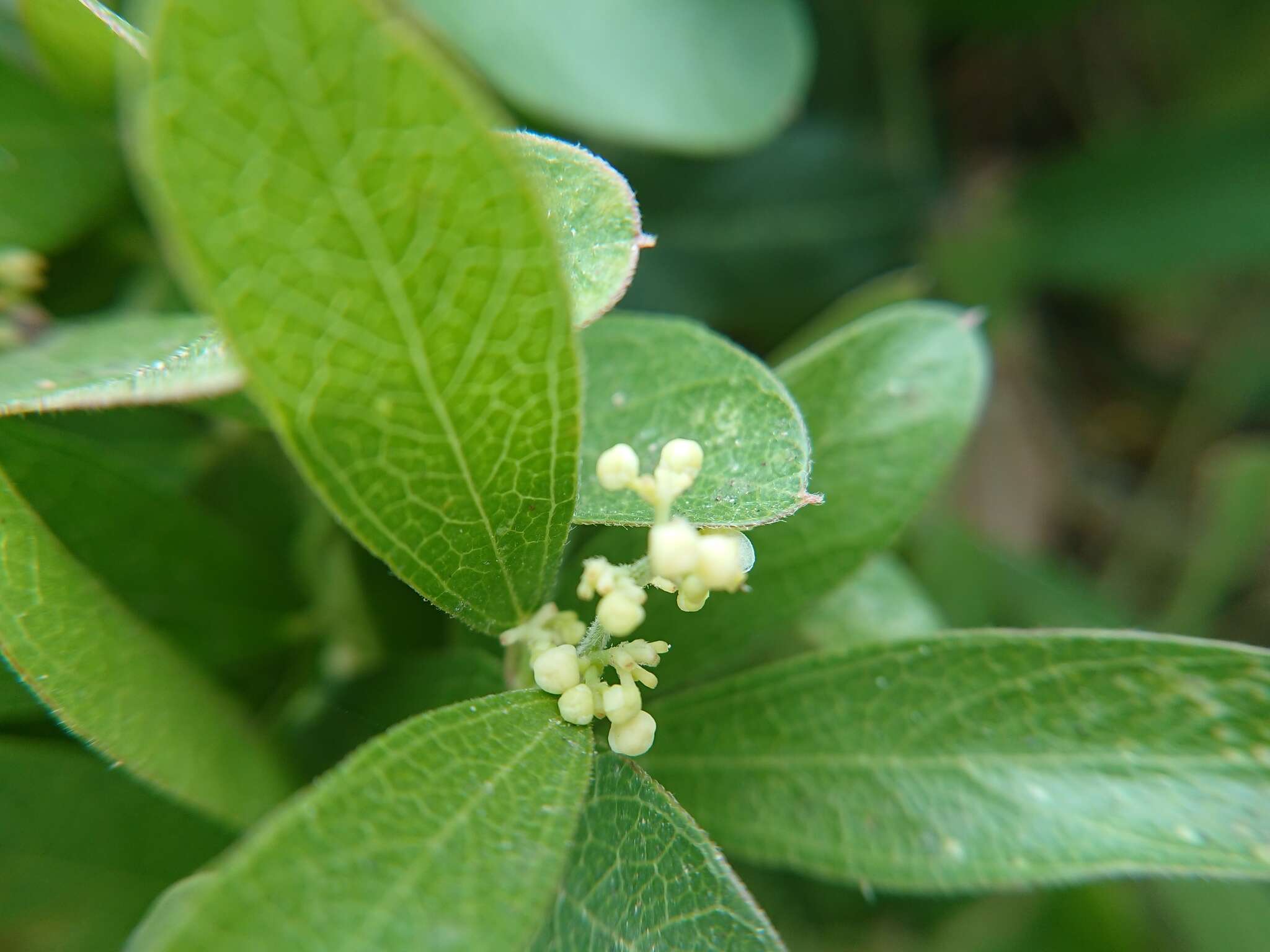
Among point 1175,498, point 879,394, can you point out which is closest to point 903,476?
point 879,394

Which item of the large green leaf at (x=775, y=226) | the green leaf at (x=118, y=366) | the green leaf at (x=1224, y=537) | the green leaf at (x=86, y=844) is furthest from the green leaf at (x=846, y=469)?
the green leaf at (x=1224, y=537)

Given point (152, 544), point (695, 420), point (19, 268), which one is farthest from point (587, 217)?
point (19, 268)

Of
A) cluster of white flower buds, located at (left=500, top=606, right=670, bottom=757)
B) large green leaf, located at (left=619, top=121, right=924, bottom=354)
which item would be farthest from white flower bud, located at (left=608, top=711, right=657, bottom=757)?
large green leaf, located at (left=619, top=121, right=924, bottom=354)

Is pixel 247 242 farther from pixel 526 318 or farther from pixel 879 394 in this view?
pixel 879 394

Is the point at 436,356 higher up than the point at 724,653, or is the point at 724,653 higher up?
the point at 436,356

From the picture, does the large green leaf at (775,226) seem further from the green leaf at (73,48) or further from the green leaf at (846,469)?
the green leaf at (73,48)

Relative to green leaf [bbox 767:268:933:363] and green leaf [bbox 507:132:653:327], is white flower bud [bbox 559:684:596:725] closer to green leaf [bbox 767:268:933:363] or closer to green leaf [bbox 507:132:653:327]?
green leaf [bbox 507:132:653:327]

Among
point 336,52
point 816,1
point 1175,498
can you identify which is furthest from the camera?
point 1175,498
